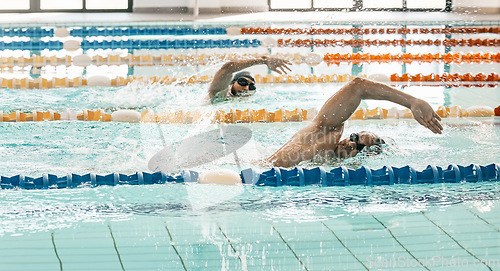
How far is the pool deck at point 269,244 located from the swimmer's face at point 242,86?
2.03m

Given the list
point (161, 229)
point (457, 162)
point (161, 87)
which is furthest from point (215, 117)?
point (161, 229)

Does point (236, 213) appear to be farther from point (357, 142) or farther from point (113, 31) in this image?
point (113, 31)

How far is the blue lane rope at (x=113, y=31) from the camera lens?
29.3 feet

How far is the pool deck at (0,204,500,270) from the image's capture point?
93.8 inches

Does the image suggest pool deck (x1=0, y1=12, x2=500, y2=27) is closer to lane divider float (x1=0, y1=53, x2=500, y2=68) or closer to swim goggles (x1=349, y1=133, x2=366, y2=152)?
lane divider float (x1=0, y1=53, x2=500, y2=68)

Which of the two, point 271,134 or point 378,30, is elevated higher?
point 378,30

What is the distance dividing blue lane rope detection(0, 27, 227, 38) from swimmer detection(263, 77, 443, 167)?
228 inches

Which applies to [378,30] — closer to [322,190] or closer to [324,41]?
[324,41]

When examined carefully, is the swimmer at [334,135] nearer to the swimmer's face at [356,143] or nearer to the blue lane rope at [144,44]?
the swimmer's face at [356,143]

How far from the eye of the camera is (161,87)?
575cm

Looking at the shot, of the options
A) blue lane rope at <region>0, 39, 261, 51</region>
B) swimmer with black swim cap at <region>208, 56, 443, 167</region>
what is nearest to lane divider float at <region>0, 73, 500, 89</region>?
blue lane rope at <region>0, 39, 261, 51</region>

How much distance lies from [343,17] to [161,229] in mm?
8911

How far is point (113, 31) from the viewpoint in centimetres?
918

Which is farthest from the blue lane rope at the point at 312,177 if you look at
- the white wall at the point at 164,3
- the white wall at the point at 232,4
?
the white wall at the point at 164,3
